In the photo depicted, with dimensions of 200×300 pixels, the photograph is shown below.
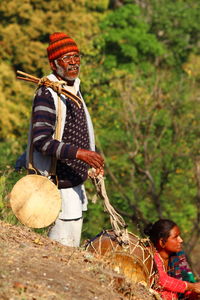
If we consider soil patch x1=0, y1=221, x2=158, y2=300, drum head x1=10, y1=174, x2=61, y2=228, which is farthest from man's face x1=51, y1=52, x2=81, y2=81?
soil patch x1=0, y1=221, x2=158, y2=300

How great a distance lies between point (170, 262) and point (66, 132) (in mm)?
1654

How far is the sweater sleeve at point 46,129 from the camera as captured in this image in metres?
5.31

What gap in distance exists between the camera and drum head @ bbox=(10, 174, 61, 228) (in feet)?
17.6

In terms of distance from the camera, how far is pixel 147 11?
3195cm

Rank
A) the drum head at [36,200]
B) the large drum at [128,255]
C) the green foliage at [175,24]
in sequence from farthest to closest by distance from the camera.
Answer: the green foliage at [175,24]
the large drum at [128,255]
the drum head at [36,200]

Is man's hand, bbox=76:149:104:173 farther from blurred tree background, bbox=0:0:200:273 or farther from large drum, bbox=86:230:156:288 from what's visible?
blurred tree background, bbox=0:0:200:273

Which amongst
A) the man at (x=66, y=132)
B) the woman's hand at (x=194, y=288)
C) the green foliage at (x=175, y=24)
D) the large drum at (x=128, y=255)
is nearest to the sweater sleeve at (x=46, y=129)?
the man at (x=66, y=132)

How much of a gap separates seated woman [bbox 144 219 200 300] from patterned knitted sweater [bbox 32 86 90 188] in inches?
38.4

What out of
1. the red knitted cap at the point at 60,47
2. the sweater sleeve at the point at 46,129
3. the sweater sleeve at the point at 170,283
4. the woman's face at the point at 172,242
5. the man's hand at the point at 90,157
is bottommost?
the sweater sleeve at the point at 170,283

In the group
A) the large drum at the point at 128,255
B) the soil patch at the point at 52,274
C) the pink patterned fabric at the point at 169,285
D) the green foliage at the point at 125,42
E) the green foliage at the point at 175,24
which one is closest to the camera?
the soil patch at the point at 52,274

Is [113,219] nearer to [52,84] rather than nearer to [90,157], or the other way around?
[90,157]

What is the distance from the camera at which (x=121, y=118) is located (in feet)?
54.3

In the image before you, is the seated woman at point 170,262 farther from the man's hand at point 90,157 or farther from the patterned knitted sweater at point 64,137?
the man's hand at point 90,157

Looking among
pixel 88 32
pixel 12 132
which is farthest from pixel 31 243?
pixel 88 32
